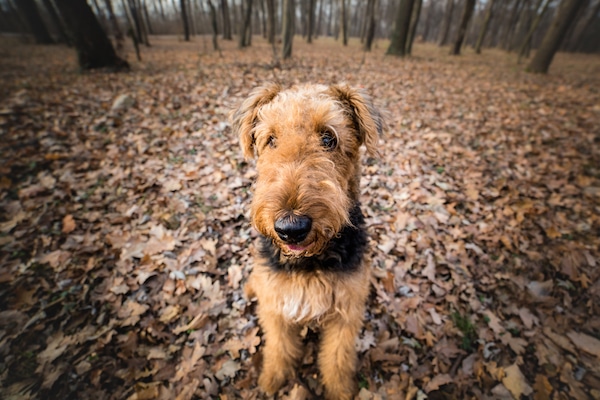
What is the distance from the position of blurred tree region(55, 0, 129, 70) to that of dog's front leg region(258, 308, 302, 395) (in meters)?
12.4

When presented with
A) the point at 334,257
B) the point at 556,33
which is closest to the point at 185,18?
the point at 556,33

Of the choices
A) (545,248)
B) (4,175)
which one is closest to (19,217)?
(4,175)

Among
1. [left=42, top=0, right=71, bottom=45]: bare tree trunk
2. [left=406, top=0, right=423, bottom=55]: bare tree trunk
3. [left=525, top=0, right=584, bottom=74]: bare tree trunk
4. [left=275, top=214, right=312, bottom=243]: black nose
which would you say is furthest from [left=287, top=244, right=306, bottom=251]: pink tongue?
[left=406, top=0, right=423, bottom=55]: bare tree trunk

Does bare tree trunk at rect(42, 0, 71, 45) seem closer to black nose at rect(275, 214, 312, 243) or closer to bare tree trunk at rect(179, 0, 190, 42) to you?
bare tree trunk at rect(179, 0, 190, 42)

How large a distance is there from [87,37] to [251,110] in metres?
11.4

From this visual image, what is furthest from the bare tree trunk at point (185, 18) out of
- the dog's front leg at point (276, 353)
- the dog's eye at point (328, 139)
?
the dog's front leg at point (276, 353)

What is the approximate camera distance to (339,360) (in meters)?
2.66

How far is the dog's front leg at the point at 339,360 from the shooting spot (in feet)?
8.61

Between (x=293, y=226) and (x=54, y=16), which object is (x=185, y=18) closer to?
(x=54, y=16)

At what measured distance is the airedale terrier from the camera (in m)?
1.78

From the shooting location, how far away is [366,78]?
10938mm

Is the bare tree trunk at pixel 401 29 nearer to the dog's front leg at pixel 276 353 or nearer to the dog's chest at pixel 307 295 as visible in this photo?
the dog's chest at pixel 307 295

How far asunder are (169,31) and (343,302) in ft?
156

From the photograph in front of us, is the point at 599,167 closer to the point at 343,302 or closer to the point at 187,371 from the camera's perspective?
the point at 343,302
